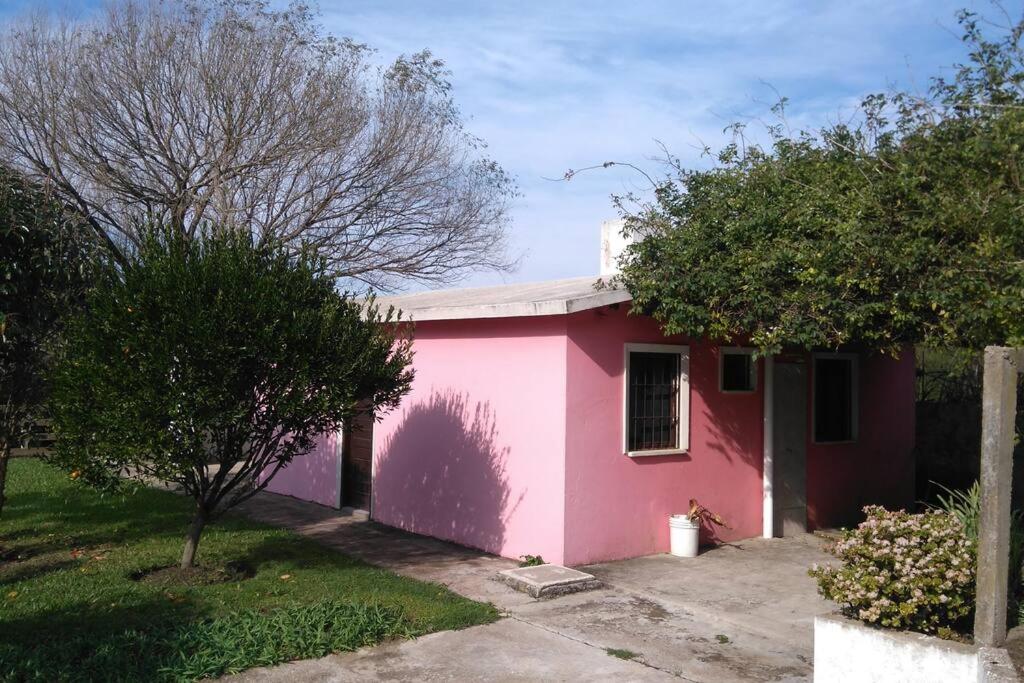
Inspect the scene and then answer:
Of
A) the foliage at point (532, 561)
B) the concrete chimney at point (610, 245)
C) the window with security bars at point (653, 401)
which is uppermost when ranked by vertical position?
the concrete chimney at point (610, 245)

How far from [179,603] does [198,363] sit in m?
1.99

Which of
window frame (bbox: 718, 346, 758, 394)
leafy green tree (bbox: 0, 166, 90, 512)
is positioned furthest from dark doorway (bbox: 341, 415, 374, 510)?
window frame (bbox: 718, 346, 758, 394)

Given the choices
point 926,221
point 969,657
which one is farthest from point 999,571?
point 926,221

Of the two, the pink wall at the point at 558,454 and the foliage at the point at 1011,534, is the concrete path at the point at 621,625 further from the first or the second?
the foliage at the point at 1011,534

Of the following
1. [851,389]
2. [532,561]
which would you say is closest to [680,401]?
[532,561]

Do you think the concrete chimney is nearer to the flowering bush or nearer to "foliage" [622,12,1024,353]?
"foliage" [622,12,1024,353]

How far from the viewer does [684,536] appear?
31.6 ft

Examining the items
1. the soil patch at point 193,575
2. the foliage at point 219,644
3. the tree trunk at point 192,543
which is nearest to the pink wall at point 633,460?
the foliage at point 219,644

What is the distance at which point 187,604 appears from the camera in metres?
7.10

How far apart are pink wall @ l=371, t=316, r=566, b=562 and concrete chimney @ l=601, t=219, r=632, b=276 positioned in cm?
218

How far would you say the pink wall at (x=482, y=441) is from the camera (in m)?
9.12

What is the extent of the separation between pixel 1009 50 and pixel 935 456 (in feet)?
25.1

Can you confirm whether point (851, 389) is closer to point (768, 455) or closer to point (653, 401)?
point (768, 455)

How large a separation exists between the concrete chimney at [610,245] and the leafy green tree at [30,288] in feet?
19.8
